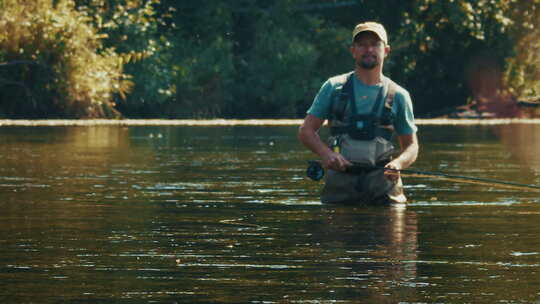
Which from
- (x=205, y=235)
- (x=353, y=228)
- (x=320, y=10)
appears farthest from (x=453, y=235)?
(x=320, y=10)

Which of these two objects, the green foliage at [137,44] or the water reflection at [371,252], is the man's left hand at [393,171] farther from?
the green foliage at [137,44]

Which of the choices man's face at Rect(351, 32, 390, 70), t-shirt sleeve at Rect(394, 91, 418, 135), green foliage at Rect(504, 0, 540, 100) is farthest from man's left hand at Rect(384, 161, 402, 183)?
green foliage at Rect(504, 0, 540, 100)

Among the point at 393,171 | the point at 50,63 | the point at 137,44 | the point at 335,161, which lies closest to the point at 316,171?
the point at 335,161

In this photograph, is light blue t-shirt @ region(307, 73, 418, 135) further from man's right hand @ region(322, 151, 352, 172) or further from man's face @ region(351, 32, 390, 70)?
man's right hand @ region(322, 151, 352, 172)

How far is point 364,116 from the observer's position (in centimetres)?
1146

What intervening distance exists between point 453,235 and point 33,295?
361cm

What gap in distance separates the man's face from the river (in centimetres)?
109

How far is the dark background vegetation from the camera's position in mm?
35281

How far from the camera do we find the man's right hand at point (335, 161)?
1126 cm

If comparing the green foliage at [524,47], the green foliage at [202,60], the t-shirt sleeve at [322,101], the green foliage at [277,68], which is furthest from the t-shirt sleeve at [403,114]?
the green foliage at [524,47]

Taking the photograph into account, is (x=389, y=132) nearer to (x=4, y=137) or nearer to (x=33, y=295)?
(x=33, y=295)

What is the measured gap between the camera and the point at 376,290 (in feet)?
23.8

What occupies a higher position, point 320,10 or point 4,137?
point 320,10

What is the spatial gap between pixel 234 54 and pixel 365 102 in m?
34.4
